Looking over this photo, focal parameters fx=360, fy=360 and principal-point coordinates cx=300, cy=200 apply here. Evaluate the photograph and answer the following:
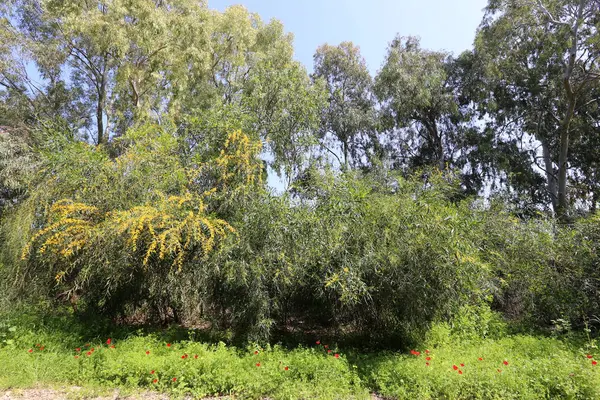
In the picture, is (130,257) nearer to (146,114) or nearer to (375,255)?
(375,255)

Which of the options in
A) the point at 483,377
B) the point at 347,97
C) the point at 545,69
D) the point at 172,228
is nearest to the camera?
the point at 483,377

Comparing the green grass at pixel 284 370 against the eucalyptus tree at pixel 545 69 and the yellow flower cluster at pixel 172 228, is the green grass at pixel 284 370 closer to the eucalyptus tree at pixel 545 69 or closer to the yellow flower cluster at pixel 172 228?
the yellow flower cluster at pixel 172 228

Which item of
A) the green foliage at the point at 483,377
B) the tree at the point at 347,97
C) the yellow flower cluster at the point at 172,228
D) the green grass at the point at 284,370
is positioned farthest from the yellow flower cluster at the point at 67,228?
the tree at the point at 347,97

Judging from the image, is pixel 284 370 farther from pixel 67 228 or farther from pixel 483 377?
pixel 67 228

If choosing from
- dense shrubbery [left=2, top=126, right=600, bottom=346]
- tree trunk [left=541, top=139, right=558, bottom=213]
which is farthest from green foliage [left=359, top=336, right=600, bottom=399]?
tree trunk [left=541, top=139, right=558, bottom=213]

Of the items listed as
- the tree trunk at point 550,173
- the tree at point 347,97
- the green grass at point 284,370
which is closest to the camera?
the green grass at point 284,370

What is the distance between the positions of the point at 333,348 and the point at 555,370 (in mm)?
2681

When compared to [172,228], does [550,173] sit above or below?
above

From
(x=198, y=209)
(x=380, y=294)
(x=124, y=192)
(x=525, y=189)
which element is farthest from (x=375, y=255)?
(x=525, y=189)

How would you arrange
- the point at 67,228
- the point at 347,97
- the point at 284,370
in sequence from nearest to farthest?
the point at 284,370, the point at 67,228, the point at 347,97

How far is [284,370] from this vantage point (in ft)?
13.9

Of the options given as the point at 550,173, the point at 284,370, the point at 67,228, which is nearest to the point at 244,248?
the point at 284,370

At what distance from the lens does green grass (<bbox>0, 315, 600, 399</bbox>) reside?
386 centimetres

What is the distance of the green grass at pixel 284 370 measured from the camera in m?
3.86
